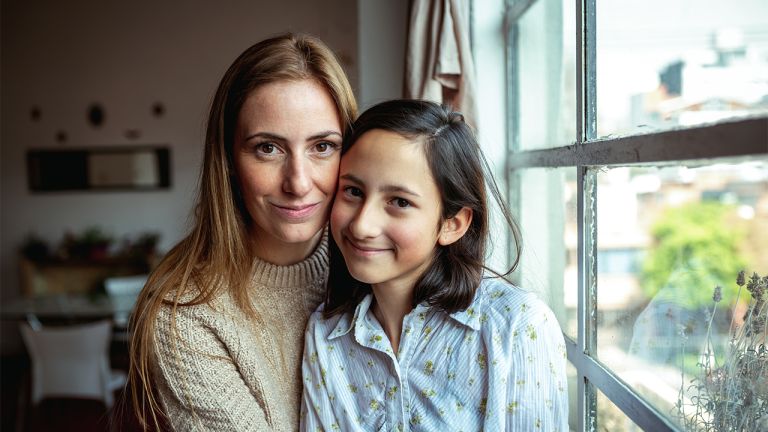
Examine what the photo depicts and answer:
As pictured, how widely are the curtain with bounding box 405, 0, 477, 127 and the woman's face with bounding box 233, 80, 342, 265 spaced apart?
46cm

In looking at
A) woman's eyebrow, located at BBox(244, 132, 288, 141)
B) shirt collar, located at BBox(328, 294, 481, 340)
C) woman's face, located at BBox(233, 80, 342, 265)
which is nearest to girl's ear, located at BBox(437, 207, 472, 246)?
shirt collar, located at BBox(328, 294, 481, 340)

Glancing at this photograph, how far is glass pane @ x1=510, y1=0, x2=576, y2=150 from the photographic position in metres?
1.29

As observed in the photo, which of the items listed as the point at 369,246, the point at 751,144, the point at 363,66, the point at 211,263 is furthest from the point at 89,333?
the point at 751,144

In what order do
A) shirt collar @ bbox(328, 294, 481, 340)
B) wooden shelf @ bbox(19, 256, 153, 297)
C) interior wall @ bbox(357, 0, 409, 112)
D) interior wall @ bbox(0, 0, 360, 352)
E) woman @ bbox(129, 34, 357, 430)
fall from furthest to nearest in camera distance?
1. interior wall @ bbox(0, 0, 360, 352)
2. wooden shelf @ bbox(19, 256, 153, 297)
3. interior wall @ bbox(357, 0, 409, 112)
4. woman @ bbox(129, 34, 357, 430)
5. shirt collar @ bbox(328, 294, 481, 340)

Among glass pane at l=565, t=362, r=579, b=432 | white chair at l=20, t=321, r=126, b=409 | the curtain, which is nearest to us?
glass pane at l=565, t=362, r=579, b=432

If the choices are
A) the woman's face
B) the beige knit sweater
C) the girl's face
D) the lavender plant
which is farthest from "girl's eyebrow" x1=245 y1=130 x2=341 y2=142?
the lavender plant

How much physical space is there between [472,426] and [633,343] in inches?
11.3

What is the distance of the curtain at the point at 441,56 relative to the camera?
1.62m

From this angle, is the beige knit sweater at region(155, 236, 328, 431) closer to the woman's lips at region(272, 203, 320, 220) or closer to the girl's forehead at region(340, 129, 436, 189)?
the woman's lips at region(272, 203, 320, 220)

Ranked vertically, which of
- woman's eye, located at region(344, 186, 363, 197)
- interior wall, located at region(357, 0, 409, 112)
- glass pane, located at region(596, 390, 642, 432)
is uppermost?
interior wall, located at region(357, 0, 409, 112)

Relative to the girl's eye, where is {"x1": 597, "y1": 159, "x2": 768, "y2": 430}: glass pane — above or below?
below

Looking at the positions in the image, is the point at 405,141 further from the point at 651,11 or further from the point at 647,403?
the point at 647,403

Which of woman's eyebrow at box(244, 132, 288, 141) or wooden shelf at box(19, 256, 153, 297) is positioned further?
wooden shelf at box(19, 256, 153, 297)

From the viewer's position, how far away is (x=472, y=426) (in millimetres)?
1069
